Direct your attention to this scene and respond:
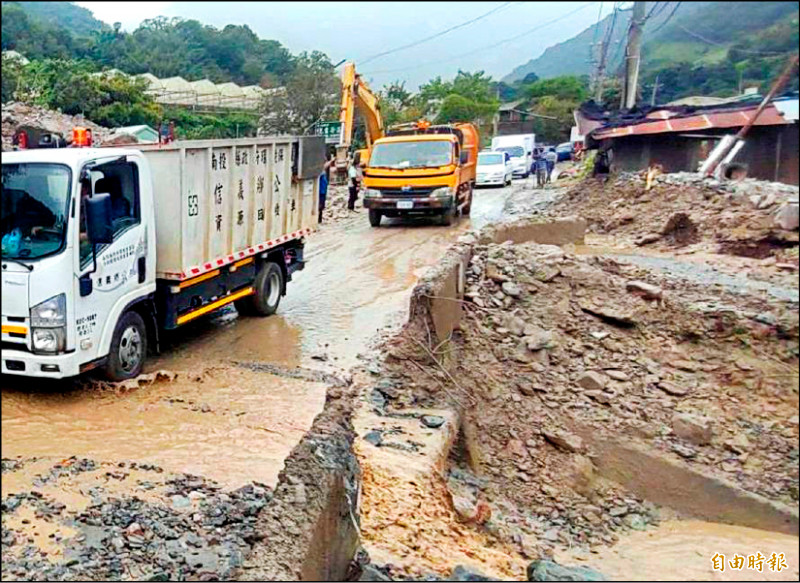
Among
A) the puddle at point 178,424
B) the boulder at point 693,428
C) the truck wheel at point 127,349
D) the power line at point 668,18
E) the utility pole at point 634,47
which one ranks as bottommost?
the boulder at point 693,428

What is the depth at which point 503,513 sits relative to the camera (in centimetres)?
556

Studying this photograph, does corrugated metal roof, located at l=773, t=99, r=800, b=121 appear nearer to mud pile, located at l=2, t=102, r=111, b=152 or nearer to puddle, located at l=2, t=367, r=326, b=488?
puddle, located at l=2, t=367, r=326, b=488

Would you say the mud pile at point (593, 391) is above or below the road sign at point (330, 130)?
below

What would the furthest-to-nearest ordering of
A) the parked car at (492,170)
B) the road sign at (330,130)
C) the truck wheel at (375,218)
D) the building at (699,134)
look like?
the parked car at (492,170) < the truck wheel at (375,218) < the road sign at (330,130) < the building at (699,134)

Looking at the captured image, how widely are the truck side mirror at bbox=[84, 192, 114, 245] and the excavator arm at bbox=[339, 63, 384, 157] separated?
11.6ft

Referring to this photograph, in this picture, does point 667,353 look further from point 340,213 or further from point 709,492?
point 340,213

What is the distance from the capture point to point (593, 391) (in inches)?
276

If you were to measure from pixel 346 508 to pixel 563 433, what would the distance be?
3.35 meters

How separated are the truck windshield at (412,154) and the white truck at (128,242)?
583 cm

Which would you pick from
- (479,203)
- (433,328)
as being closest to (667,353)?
(433,328)

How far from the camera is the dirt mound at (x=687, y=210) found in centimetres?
593

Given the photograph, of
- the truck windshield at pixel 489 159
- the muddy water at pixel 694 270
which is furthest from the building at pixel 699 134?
the truck windshield at pixel 489 159

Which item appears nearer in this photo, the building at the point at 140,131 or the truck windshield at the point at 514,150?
the building at the point at 140,131

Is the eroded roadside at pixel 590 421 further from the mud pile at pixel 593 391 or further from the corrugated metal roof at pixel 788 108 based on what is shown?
the corrugated metal roof at pixel 788 108
